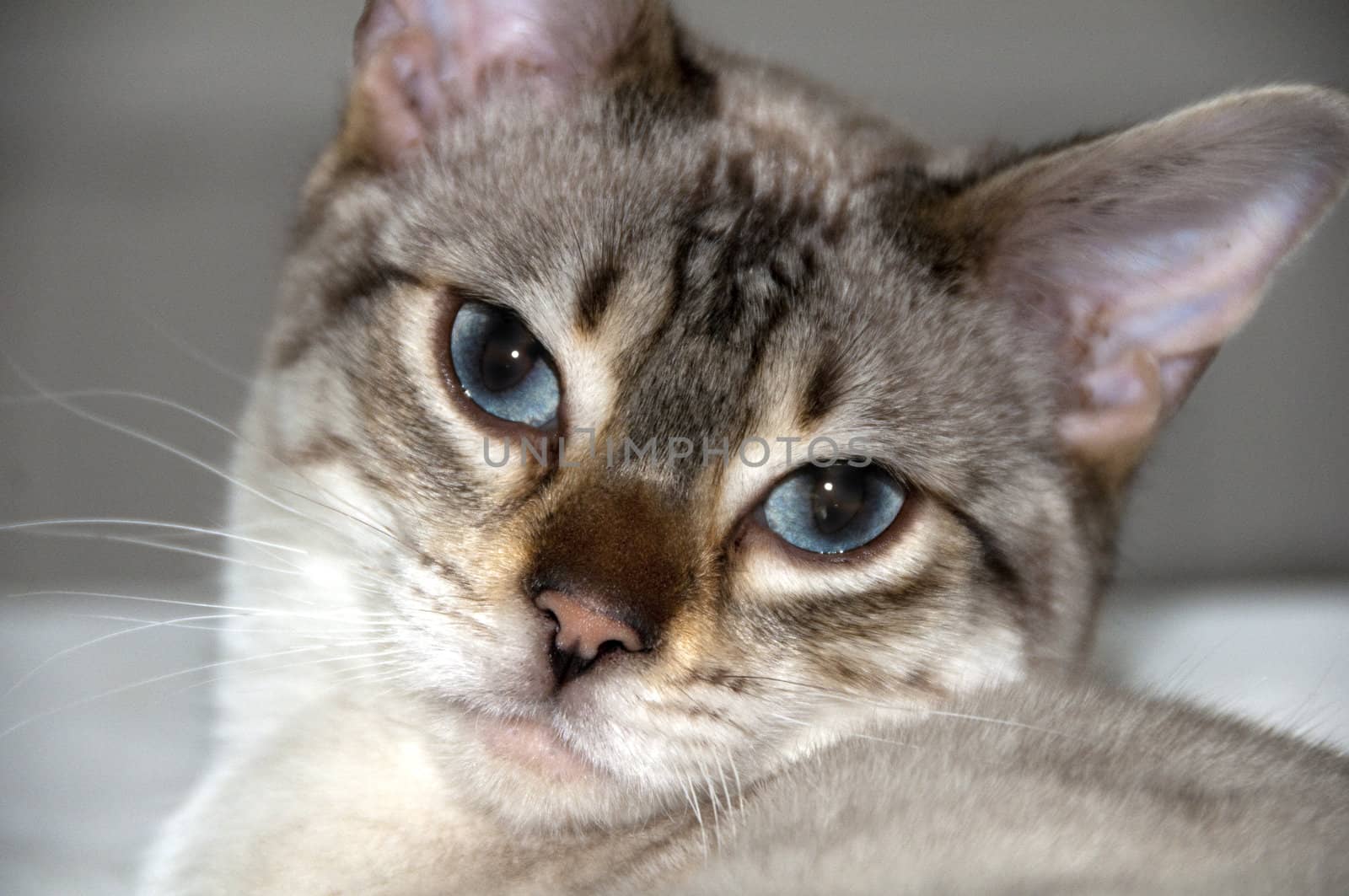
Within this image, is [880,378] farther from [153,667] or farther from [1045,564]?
[153,667]

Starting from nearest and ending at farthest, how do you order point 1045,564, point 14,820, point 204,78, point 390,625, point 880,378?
point 390,625, point 880,378, point 1045,564, point 14,820, point 204,78

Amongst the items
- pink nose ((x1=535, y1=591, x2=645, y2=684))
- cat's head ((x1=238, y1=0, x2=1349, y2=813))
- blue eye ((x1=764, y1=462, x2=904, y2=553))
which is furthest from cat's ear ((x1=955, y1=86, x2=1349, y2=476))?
pink nose ((x1=535, y1=591, x2=645, y2=684))

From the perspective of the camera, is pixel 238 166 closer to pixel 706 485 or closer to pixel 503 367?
pixel 503 367

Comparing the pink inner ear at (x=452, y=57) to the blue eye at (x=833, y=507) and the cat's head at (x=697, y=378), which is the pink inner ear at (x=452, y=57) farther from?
the blue eye at (x=833, y=507)

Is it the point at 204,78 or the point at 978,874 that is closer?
the point at 978,874

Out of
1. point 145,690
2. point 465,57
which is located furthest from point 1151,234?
point 145,690

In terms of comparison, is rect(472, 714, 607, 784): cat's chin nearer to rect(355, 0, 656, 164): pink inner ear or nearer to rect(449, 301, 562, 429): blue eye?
rect(449, 301, 562, 429): blue eye

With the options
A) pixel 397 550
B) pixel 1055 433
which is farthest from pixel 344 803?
pixel 1055 433
